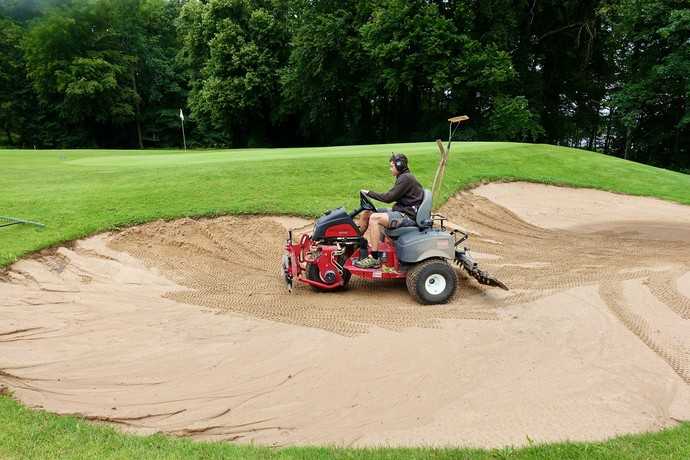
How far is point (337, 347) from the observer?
16.2 ft

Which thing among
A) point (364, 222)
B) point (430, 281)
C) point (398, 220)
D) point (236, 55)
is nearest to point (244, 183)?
point (364, 222)

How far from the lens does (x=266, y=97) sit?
34594mm

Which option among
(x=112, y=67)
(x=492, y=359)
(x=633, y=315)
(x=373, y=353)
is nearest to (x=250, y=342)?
(x=373, y=353)

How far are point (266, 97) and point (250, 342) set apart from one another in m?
31.6

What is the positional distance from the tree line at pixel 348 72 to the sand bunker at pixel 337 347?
20.9 metres

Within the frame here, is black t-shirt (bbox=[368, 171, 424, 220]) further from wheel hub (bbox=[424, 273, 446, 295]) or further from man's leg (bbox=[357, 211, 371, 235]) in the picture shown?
wheel hub (bbox=[424, 273, 446, 295])

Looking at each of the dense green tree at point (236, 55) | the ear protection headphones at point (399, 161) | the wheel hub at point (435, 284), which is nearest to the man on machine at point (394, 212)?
the ear protection headphones at point (399, 161)

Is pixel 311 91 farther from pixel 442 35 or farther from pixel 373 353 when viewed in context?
pixel 373 353

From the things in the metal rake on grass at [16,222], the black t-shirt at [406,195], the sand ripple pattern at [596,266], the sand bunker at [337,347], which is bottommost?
the sand bunker at [337,347]

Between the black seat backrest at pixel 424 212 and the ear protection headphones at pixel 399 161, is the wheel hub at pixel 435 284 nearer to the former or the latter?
the black seat backrest at pixel 424 212

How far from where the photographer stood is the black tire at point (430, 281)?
6.01m

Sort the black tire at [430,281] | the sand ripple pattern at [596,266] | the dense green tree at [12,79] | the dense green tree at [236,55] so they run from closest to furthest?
the sand ripple pattern at [596,266] < the black tire at [430,281] < the dense green tree at [236,55] < the dense green tree at [12,79]

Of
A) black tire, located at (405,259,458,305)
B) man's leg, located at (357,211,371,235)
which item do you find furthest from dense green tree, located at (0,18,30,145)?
black tire, located at (405,259,458,305)

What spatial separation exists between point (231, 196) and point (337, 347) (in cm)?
562
